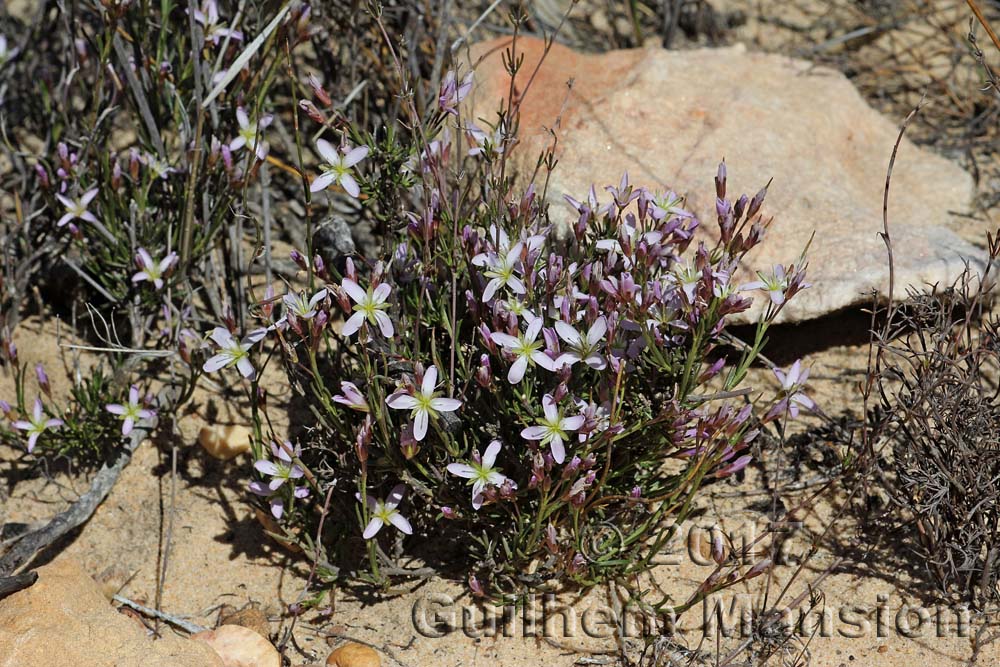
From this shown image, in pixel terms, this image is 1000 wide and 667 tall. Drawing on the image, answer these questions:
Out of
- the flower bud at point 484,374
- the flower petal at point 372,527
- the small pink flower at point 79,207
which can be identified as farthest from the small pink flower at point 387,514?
the small pink flower at point 79,207

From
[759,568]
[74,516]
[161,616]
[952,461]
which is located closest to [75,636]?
[161,616]

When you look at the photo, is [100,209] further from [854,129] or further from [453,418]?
[854,129]

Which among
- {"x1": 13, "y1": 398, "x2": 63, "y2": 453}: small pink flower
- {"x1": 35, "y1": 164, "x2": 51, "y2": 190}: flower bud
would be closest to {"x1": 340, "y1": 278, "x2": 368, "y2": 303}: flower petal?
{"x1": 13, "y1": 398, "x2": 63, "y2": 453}: small pink flower

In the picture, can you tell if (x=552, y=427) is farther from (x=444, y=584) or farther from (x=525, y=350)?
(x=444, y=584)

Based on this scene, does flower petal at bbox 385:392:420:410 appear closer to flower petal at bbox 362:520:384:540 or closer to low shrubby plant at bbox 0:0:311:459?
flower petal at bbox 362:520:384:540

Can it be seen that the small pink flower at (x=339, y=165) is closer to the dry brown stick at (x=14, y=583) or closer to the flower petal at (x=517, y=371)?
the flower petal at (x=517, y=371)

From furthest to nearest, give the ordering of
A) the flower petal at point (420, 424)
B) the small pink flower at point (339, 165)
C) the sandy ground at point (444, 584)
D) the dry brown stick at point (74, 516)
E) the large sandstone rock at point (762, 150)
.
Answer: the large sandstone rock at point (762, 150) < the dry brown stick at point (74, 516) < the sandy ground at point (444, 584) < the small pink flower at point (339, 165) < the flower petal at point (420, 424)
